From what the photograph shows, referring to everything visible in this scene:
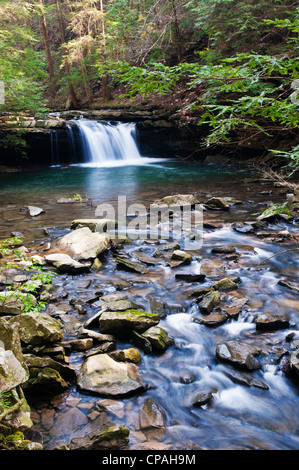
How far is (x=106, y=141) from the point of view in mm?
19188

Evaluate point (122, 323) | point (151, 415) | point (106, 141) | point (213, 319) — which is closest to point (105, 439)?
point (151, 415)

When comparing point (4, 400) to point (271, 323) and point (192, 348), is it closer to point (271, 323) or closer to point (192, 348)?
point (192, 348)

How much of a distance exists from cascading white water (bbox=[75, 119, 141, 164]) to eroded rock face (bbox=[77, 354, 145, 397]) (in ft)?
57.3

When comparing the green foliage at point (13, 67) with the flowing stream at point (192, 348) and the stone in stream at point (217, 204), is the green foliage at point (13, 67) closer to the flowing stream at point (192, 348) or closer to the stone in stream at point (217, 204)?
the flowing stream at point (192, 348)

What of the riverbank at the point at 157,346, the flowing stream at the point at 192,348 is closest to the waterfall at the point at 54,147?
the flowing stream at the point at 192,348

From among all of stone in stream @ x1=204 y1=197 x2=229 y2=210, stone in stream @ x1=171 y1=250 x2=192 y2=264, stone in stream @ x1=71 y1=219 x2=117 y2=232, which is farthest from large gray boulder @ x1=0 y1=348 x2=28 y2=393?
stone in stream @ x1=204 y1=197 x2=229 y2=210

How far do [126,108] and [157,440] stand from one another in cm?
2130

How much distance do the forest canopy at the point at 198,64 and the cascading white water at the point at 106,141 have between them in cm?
293

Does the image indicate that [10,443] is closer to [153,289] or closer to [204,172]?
[153,289]

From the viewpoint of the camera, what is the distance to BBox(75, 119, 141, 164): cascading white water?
19.0 meters

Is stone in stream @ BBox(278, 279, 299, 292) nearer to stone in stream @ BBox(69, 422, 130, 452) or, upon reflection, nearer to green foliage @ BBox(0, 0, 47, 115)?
stone in stream @ BBox(69, 422, 130, 452)

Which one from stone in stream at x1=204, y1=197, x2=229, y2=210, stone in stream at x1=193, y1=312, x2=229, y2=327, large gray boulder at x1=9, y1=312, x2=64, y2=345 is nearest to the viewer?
large gray boulder at x1=9, y1=312, x2=64, y2=345

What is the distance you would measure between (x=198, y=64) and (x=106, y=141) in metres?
17.2

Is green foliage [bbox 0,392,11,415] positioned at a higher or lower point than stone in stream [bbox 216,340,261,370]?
higher
